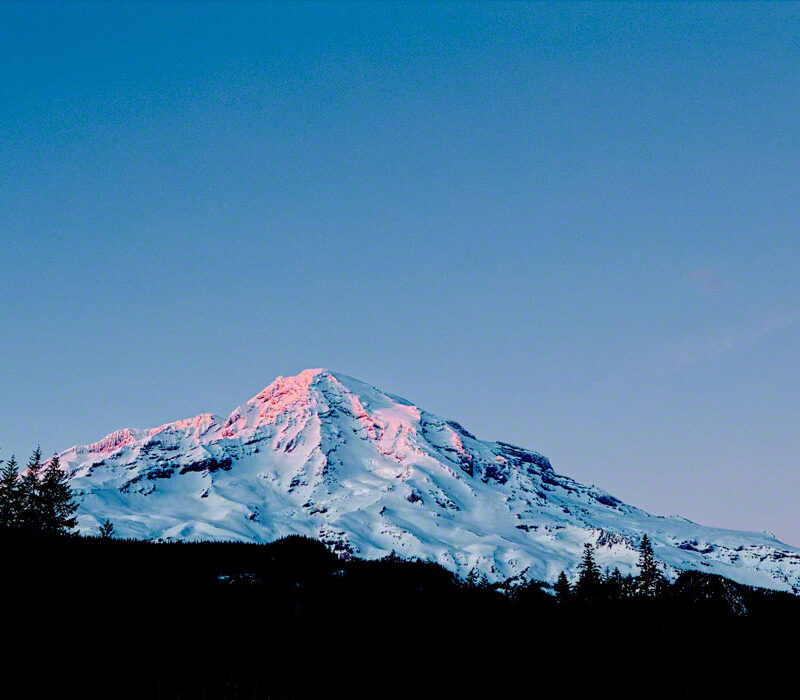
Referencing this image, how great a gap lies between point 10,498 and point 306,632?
179 feet

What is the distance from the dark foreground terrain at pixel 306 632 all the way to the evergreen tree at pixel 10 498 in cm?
4381

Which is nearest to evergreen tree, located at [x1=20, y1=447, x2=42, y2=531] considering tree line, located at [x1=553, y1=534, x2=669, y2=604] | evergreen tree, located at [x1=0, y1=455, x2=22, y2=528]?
evergreen tree, located at [x1=0, y1=455, x2=22, y2=528]

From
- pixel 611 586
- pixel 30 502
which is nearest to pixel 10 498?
pixel 30 502

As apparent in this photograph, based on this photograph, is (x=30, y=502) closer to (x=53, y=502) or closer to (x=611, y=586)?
(x=53, y=502)

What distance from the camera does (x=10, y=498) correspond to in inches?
2285

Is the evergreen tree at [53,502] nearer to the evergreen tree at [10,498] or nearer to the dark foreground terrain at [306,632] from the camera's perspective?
the evergreen tree at [10,498]

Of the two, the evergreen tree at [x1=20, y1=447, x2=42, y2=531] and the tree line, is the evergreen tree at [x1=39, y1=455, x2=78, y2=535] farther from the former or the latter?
the tree line

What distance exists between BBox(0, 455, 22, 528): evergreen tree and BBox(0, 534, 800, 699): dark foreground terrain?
43809 millimetres

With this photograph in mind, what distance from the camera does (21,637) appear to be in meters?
11.2

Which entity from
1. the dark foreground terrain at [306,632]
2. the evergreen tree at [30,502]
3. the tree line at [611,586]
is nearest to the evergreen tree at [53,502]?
the evergreen tree at [30,502]

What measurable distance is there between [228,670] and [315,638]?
2.18 m

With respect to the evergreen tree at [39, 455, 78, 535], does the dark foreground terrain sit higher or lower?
lower

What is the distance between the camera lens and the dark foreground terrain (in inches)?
430

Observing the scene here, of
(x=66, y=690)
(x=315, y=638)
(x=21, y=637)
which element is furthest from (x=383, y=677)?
(x=21, y=637)
